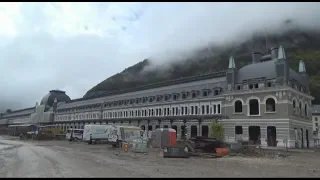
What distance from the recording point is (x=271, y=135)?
5503 cm

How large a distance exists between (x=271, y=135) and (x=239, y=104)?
863cm

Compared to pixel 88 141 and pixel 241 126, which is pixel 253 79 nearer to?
pixel 241 126

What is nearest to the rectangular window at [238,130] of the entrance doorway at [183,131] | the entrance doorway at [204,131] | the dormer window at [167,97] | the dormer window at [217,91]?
the entrance doorway at [204,131]

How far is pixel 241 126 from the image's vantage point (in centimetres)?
5925

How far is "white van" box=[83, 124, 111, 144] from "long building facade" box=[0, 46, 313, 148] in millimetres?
18455

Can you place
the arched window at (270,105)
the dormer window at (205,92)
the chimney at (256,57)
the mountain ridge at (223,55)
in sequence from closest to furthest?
1. the arched window at (270,105)
2. the chimney at (256,57)
3. the dormer window at (205,92)
4. the mountain ridge at (223,55)

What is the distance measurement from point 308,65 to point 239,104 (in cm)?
12189

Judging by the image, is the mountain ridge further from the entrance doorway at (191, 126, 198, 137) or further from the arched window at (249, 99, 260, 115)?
the arched window at (249, 99, 260, 115)

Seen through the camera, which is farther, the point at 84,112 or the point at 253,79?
the point at 84,112

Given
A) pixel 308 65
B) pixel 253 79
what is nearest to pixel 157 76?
pixel 308 65

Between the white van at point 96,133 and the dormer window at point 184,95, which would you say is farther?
the dormer window at point 184,95

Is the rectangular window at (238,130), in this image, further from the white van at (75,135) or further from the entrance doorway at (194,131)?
the white van at (75,135)

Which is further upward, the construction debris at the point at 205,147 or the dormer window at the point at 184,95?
the dormer window at the point at 184,95

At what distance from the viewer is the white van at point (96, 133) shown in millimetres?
57562
